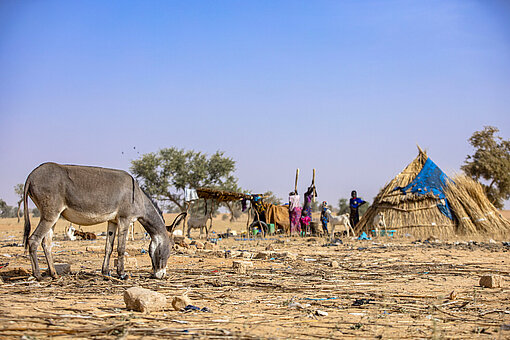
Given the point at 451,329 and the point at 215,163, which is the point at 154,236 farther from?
the point at 215,163

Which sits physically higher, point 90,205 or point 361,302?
point 90,205

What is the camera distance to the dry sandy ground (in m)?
4.10

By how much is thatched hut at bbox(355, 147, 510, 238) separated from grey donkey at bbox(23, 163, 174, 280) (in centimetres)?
1438

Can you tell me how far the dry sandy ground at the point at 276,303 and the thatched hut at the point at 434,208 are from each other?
33.4 ft

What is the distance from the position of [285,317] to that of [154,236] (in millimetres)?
4143

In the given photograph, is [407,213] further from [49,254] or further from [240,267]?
[49,254]

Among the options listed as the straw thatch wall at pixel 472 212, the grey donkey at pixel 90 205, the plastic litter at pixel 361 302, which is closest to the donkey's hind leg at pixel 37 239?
the grey donkey at pixel 90 205

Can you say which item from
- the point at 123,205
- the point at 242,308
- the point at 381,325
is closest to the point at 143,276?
the point at 123,205

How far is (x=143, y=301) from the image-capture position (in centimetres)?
487

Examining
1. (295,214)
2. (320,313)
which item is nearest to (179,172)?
(295,214)

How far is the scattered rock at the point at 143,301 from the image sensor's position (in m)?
4.88

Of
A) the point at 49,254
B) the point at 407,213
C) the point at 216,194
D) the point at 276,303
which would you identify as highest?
the point at 216,194

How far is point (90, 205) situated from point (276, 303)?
363 centimetres

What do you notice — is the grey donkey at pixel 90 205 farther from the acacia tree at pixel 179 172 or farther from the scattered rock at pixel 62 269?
the acacia tree at pixel 179 172
